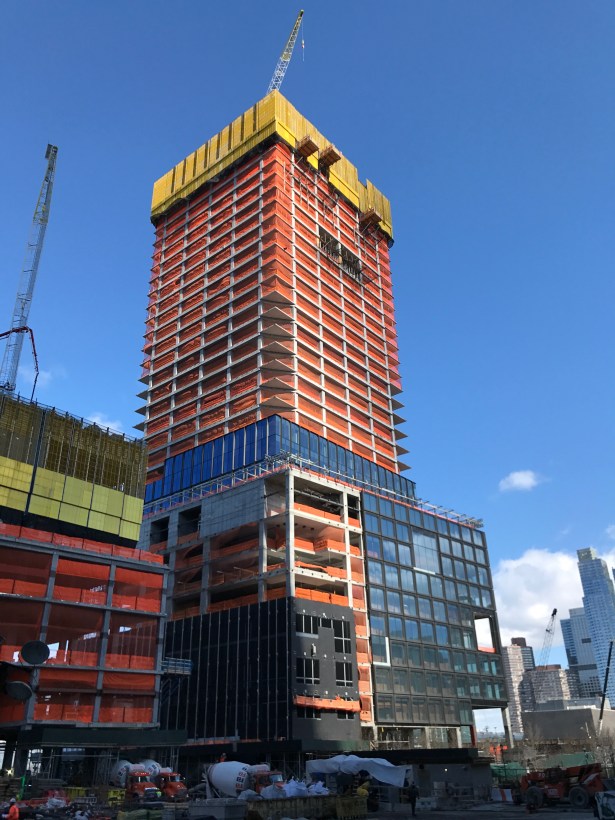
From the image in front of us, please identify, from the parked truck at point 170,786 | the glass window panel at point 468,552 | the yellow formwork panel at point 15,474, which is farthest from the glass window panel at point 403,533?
the parked truck at point 170,786

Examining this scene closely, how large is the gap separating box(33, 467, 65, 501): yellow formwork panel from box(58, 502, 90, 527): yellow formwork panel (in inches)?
48.6

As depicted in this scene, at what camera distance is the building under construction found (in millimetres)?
56469

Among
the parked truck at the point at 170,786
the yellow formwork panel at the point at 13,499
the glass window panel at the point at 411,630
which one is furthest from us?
the glass window panel at the point at 411,630

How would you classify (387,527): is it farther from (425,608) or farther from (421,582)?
(425,608)

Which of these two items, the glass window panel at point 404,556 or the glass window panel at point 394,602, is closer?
the glass window panel at point 394,602

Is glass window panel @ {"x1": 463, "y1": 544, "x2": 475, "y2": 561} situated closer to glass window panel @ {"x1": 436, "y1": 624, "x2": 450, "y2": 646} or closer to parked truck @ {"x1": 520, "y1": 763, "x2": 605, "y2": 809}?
glass window panel @ {"x1": 436, "y1": 624, "x2": 450, "y2": 646}

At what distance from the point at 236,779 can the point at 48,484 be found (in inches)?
1530

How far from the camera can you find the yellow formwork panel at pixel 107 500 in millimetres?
74125

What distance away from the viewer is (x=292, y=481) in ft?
294

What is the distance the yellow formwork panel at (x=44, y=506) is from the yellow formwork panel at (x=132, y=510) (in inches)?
325

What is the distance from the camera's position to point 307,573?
8519 centimetres

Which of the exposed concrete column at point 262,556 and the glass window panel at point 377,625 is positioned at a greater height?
the exposed concrete column at point 262,556

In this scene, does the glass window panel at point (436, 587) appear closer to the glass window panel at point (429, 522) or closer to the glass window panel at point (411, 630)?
the glass window panel at point (411, 630)

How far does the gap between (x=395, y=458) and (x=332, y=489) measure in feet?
125
